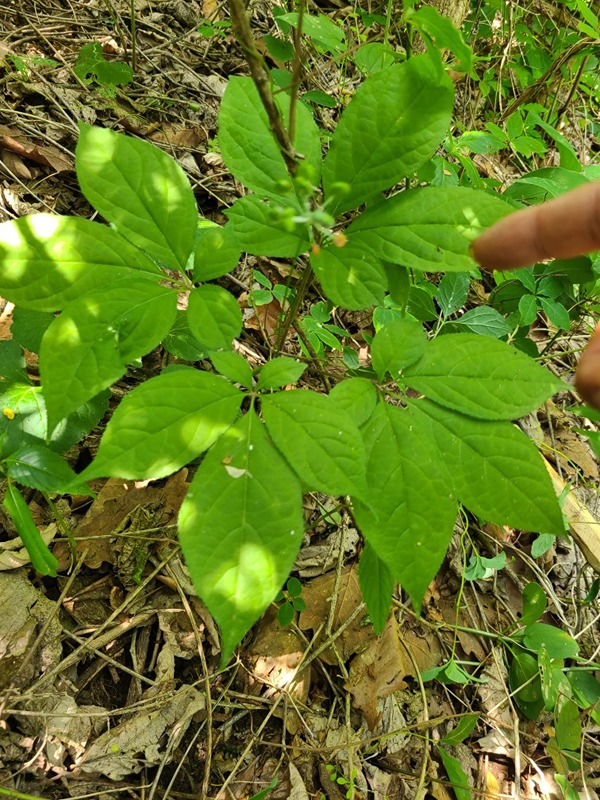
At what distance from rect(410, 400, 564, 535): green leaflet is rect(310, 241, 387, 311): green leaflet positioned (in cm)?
29

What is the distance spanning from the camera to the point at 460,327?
74.2 inches

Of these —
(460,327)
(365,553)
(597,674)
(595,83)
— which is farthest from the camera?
(595,83)

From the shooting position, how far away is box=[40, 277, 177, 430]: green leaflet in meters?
0.99

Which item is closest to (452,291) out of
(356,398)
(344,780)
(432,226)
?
(432,226)

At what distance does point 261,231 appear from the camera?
45.7 inches

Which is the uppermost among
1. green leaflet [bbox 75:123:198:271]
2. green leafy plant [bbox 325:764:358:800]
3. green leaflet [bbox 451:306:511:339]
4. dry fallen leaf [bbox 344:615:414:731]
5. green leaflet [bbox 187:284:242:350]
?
green leaflet [bbox 75:123:198:271]

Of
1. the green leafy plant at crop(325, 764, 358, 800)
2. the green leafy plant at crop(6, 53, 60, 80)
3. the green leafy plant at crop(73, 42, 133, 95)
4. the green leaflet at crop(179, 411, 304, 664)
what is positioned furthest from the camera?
the green leafy plant at crop(73, 42, 133, 95)

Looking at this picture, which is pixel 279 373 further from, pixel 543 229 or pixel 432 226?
pixel 543 229

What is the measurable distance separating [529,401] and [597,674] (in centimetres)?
165

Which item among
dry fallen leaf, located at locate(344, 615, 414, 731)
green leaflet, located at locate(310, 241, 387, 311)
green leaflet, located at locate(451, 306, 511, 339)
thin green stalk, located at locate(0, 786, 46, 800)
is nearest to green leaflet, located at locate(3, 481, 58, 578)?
thin green stalk, located at locate(0, 786, 46, 800)

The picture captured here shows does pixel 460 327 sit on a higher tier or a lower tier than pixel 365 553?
higher

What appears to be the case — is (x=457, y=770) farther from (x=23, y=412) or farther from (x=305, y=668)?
(x=23, y=412)

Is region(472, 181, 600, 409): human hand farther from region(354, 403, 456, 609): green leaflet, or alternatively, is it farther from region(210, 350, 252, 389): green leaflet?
region(210, 350, 252, 389): green leaflet

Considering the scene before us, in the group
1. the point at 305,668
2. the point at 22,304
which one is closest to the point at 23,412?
the point at 22,304
